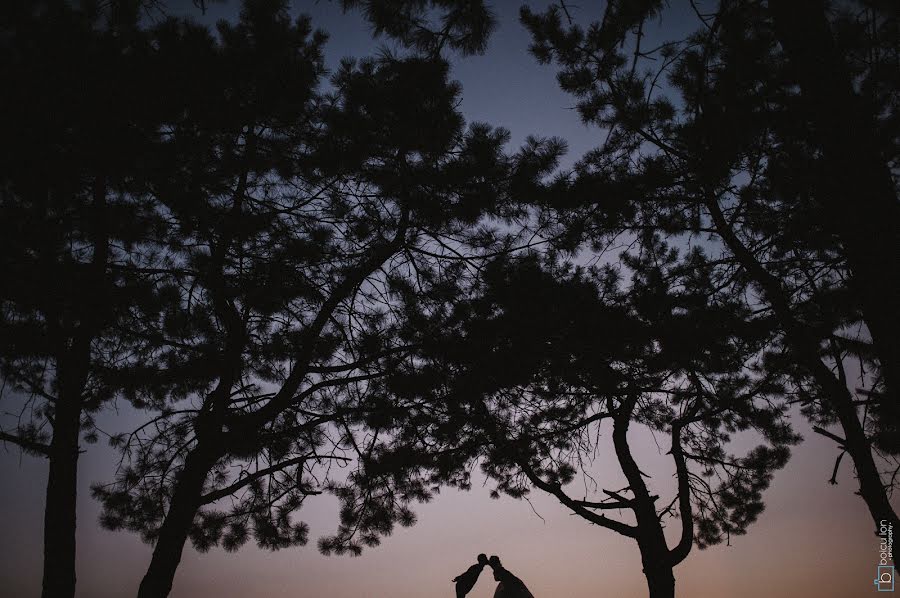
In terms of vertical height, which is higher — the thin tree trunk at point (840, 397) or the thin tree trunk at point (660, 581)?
the thin tree trunk at point (840, 397)

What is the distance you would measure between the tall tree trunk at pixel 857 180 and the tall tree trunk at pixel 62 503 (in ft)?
14.6

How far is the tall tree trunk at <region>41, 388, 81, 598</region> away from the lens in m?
2.75

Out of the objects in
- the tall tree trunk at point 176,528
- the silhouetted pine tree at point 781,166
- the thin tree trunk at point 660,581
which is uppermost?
the silhouetted pine tree at point 781,166

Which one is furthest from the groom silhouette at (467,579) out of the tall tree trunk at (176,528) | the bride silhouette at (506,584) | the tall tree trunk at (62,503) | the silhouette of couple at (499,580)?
the tall tree trunk at (62,503)

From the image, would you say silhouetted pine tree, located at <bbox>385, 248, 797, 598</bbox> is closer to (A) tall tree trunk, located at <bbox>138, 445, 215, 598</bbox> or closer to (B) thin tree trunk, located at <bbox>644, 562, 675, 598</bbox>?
(B) thin tree trunk, located at <bbox>644, 562, 675, 598</bbox>

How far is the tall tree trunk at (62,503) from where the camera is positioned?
2.75 metres

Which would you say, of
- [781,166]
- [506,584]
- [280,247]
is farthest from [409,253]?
[506,584]

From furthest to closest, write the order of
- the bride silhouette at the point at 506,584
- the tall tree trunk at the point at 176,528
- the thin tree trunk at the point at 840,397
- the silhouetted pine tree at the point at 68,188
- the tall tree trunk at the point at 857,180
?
the bride silhouette at the point at 506,584 < the tall tree trunk at the point at 176,528 < the thin tree trunk at the point at 840,397 < the silhouetted pine tree at the point at 68,188 < the tall tree trunk at the point at 857,180

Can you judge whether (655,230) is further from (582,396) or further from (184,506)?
(184,506)

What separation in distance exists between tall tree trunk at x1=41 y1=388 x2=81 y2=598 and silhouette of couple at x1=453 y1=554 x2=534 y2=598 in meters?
3.50

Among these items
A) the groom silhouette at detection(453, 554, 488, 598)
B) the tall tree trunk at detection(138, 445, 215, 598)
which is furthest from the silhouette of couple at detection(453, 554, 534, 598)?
the tall tree trunk at detection(138, 445, 215, 598)

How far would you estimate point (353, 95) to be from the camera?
2979 mm

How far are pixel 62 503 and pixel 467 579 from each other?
12.9 feet

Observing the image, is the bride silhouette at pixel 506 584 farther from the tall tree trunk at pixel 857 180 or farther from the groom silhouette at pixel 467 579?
the tall tree trunk at pixel 857 180
